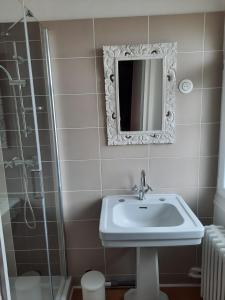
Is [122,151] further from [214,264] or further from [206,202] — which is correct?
[214,264]

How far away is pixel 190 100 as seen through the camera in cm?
167

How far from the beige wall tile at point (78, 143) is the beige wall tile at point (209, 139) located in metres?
0.79

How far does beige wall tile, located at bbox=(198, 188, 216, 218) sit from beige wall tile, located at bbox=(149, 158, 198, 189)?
0.11m

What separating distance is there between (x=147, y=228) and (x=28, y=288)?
0.85 meters

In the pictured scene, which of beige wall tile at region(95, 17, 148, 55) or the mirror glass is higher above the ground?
beige wall tile at region(95, 17, 148, 55)

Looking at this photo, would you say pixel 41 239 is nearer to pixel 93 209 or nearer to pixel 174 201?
pixel 93 209

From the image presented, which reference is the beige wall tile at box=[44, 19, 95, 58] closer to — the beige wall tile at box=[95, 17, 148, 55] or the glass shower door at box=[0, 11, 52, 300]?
the beige wall tile at box=[95, 17, 148, 55]

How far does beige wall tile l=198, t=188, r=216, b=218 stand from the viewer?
180 cm

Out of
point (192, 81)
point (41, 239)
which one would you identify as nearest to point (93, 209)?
point (41, 239)

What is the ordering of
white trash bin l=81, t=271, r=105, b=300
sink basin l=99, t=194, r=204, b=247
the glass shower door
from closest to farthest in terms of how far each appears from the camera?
sink basin l=99, t=194, r=204, b=247
the glass shower door
white trash bin l=81, t=271, r=105, b=300

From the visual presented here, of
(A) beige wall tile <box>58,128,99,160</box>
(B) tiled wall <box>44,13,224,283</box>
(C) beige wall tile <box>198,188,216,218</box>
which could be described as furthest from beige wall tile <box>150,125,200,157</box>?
(A) beige wall tile <box>58,128,99,160</box>

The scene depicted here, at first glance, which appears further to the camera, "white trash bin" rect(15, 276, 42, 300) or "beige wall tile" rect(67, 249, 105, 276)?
"beige wall tile" rect(67, 249, 105, 276)

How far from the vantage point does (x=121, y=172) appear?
69.7 inches

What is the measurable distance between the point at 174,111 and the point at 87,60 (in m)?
0.72
